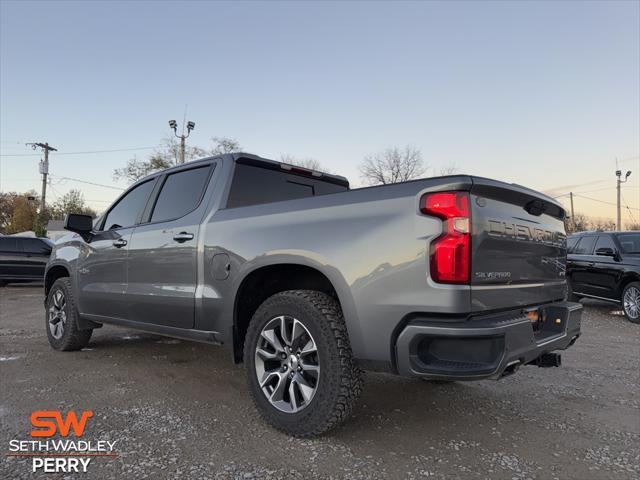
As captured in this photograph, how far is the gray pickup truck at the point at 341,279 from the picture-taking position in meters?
2.33

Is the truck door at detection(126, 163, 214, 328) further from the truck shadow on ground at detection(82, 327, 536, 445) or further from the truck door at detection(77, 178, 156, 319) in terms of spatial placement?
the truck shadow on ground at detection(82, 327, 536, 445)

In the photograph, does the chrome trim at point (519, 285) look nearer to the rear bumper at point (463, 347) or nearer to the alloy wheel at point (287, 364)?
the rear bumper at point (463, 347)

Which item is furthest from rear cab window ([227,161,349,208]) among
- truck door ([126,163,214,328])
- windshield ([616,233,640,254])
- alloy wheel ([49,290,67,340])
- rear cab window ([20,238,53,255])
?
rear cab window ([20,238,53,255])

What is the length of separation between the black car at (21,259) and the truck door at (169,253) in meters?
11.6

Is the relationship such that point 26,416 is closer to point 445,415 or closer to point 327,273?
point 327,273

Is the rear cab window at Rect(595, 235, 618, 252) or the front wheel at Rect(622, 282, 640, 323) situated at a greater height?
the rear cab window at Rect(595, 235, 618, 252)

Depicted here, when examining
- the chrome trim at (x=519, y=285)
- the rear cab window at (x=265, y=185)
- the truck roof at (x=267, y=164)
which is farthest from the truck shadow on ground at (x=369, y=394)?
the truck roof at (x=267, y=164)

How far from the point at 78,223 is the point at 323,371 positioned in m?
3.39

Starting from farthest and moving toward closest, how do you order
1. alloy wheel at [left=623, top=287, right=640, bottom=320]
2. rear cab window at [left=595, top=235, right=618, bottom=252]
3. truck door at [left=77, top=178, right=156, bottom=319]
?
rear cab window at [left=595, top=235, right=618, bottom=252]
alloy wheel at [left=623, top=287, right=640, bottom=320]
truck door at [left=77, top=178, right=156, bottom=319]

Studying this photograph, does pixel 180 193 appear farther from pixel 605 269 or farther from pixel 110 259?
pixel 605 269

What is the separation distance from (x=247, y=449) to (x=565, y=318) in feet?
7.22

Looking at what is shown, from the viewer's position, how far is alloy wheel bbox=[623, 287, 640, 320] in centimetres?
785

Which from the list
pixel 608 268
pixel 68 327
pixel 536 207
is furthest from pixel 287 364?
pixel 608 268

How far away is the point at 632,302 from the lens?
794cm
